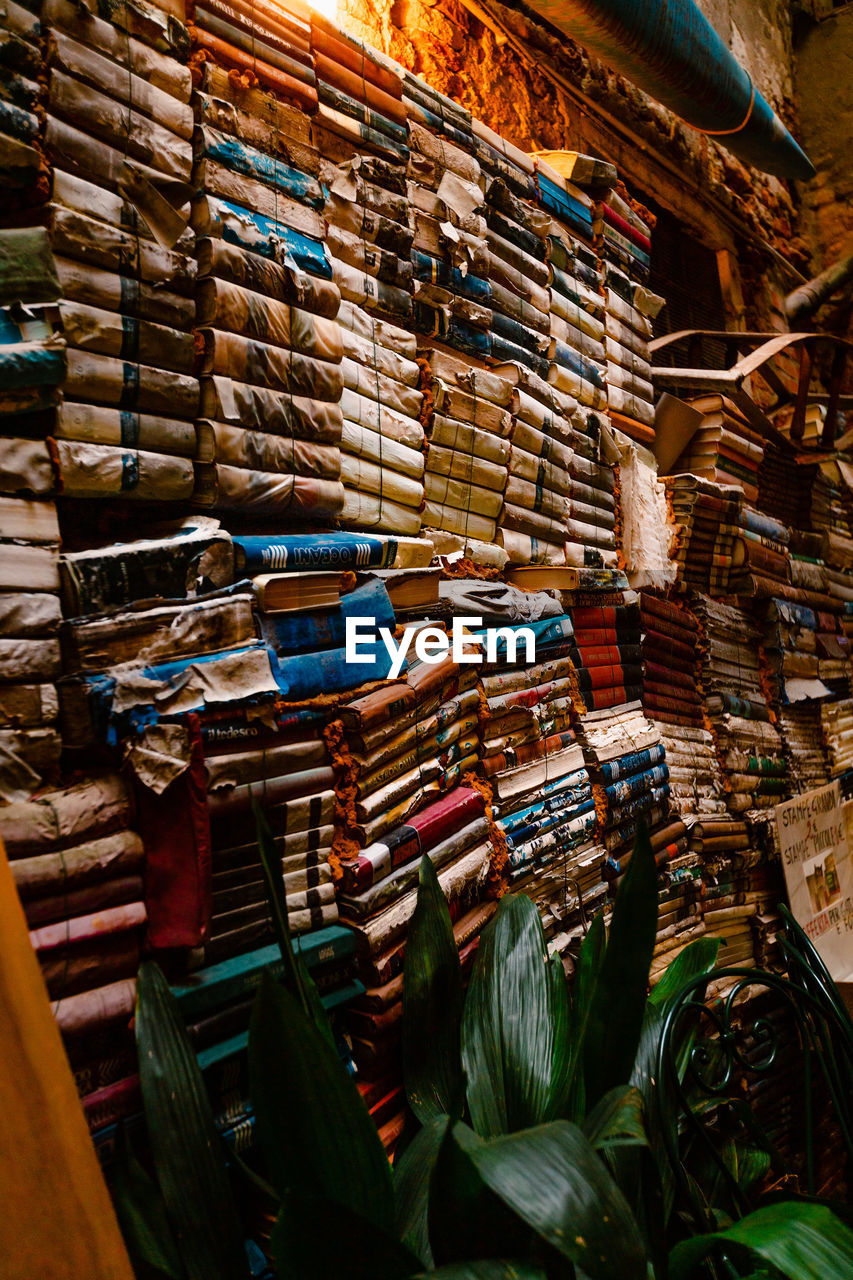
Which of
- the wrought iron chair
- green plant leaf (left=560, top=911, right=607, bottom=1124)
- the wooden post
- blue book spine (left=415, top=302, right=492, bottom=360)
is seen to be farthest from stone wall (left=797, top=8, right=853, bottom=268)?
the wooden post

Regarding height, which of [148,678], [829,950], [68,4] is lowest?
[829,950]

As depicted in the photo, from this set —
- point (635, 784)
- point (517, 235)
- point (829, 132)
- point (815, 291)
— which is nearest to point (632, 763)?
point (635, 784)

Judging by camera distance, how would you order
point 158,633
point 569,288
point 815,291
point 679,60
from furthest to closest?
point 815,291, point 569,288, point 679,60, point 158,633

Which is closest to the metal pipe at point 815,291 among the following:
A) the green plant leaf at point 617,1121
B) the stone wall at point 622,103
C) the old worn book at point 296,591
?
the stone wall at point 622,103

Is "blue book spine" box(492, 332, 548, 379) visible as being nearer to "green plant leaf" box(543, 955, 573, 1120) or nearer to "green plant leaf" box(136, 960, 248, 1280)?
"green plant leaf" box(543, 955, 573, 1120)

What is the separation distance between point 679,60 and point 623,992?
2.70m

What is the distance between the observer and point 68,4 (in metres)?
1.19

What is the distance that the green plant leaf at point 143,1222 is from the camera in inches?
39.6

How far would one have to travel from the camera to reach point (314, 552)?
5.02 feet

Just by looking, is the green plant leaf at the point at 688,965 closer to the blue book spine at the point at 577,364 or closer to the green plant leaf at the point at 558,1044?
the green plant leaf at the point at 558,1044

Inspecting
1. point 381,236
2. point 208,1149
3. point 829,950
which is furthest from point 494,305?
point 829,950

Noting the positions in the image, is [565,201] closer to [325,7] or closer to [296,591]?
[325,7]

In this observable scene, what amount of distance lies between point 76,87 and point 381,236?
771 millimetres

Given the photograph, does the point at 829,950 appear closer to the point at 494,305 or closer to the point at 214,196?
the point at 494,305
